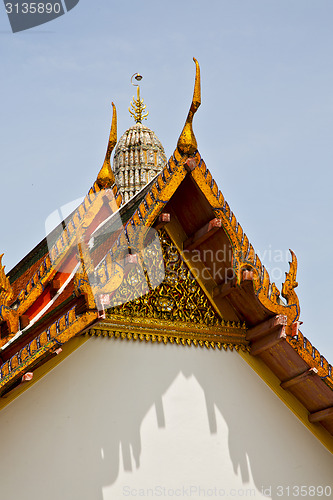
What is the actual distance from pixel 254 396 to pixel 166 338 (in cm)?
101

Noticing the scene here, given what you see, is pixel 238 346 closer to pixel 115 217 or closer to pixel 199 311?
pixel 199 311

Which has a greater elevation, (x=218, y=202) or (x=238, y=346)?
(x=218, y=202)

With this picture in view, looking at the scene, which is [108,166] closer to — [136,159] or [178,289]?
[178,289]

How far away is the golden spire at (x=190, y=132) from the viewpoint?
17.7 feet

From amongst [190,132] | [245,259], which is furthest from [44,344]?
[190,132]

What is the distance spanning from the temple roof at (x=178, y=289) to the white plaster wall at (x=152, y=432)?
0.57 ft

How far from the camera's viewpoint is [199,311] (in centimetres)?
591

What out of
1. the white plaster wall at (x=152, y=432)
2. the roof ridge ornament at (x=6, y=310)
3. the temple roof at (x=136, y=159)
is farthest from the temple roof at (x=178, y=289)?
the temple roof at (x=136, y=159)

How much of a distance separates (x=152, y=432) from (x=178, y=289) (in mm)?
1265

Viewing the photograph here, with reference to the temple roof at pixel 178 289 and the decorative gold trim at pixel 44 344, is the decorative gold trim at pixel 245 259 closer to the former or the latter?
the temple roof at pixel 178 289

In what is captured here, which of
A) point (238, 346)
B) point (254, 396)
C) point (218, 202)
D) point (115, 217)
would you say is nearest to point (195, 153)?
point (218, 202)

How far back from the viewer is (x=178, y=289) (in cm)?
586

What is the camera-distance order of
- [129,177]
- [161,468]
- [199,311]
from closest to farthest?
[161,468], [199,311], [129,177]

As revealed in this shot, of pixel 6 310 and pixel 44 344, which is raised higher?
pixel 6 310
